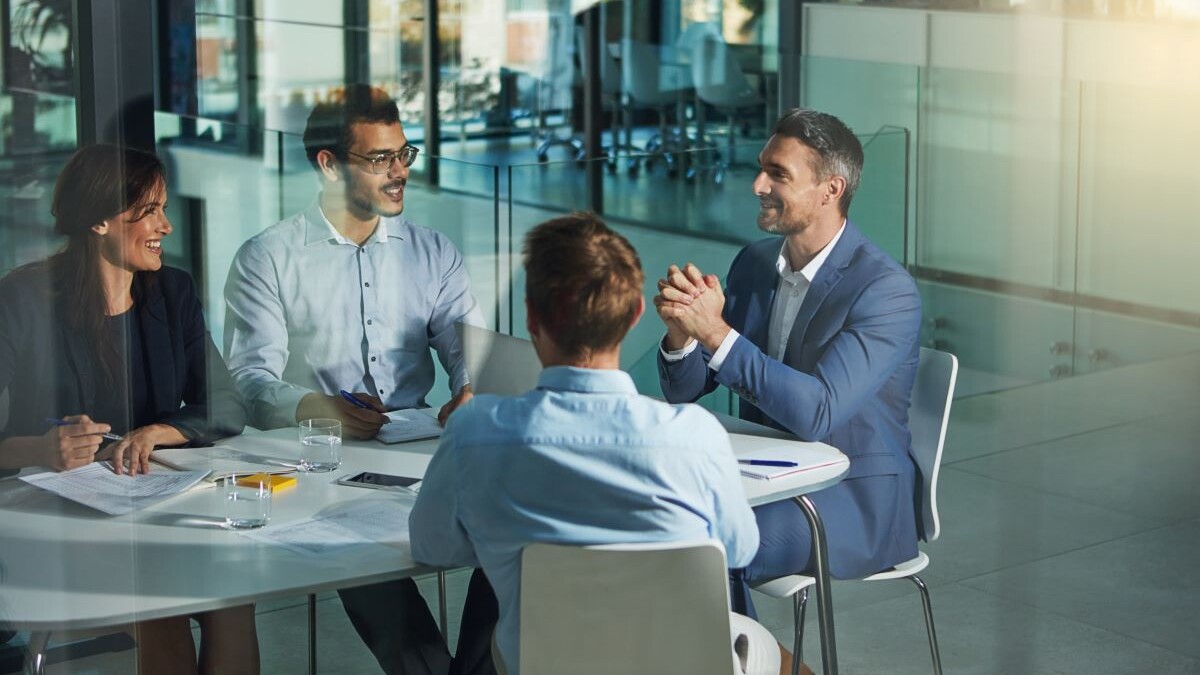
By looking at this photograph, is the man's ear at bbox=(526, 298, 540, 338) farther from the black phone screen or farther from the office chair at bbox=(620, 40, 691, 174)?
the office chair at bbox=(620, 40, 691, 174)

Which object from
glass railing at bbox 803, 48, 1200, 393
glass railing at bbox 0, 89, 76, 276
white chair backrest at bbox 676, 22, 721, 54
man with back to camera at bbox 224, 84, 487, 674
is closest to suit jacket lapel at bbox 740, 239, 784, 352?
man with back to camera at bbox 224, 84, 487, 674

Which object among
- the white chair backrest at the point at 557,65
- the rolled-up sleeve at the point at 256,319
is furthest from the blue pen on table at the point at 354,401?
the white chair backrest at the point at 557,65

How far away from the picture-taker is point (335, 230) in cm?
368

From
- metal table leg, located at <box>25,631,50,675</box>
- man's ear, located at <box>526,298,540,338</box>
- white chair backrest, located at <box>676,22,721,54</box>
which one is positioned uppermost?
white chair backrest, located at <box>676,22,721,54</box>

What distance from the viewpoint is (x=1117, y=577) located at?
4113 millimetres

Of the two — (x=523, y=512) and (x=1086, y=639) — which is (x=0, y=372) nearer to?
(x=523, y=512)

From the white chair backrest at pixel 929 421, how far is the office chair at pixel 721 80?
4.96 meters

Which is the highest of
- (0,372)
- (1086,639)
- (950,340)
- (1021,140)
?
(1021,140)

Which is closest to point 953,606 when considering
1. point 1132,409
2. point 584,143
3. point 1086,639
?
point 1086,639

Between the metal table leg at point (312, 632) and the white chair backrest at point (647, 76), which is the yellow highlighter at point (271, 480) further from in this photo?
the white chair backrest at point (647, 76)

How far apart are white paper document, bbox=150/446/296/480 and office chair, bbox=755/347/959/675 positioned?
3.34 feet

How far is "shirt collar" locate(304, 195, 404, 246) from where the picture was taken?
366 cm

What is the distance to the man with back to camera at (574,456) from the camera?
2080 millimetres

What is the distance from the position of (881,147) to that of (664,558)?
3625 mm
